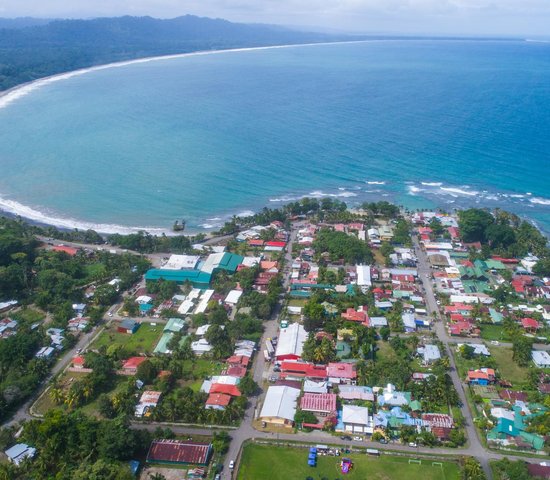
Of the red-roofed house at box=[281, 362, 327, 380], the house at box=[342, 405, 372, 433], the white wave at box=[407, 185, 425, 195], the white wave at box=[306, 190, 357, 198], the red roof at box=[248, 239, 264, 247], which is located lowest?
the house at box=[342, 405, 372, 433]

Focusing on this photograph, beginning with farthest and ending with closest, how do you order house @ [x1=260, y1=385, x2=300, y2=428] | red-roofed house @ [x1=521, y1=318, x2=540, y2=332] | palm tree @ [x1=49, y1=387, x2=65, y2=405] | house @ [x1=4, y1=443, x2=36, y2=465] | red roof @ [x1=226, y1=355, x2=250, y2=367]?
red-roofed house @ [x1=521, y1=318, x2=540, y2=332]
red roof @ [x1=226, y1=355, x2=250, y2=367]
palm tree @ [x1=49, y1=387, x2=65, y2=405]
house @ [x1=260, y1=385, x2=300, y2=428]
house @ [x1=4, y1=443, x2=36, y2=465]

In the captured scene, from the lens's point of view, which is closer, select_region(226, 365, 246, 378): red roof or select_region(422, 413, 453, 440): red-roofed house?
select_region(422, 413, 453, 440): red-roofed house

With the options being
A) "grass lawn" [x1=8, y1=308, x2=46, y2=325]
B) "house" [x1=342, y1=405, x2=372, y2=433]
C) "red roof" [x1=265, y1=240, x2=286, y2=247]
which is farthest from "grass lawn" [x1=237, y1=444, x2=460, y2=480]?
"red roof" [x1=265, y1=240, x2=286, y2=247]

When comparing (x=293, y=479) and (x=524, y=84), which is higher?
(x=524, y=84)

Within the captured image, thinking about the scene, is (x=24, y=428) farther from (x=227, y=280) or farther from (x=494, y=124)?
(x=494, y=124)

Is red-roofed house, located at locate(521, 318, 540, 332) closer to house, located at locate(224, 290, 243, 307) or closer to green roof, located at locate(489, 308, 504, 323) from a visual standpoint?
green roof, located at locate(489, 308, 504, 323)

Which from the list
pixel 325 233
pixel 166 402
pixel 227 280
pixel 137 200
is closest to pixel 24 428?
pixel 166 402
